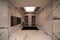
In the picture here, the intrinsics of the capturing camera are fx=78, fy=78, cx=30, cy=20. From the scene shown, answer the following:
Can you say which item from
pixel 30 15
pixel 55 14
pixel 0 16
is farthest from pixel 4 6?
pixel 30 15

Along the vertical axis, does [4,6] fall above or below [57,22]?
above

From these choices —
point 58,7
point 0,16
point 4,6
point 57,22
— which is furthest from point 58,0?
point 0,16

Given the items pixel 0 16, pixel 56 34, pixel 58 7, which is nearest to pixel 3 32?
pixel 0 16

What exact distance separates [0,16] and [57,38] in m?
2.61

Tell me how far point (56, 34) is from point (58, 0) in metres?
1.43

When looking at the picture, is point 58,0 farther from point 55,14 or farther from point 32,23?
point 32,23

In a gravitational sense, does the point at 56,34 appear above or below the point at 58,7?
below

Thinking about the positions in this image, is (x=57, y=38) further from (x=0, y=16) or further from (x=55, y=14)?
(x=0, y=16)

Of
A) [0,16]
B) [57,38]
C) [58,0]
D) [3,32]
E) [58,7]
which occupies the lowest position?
[57,38]

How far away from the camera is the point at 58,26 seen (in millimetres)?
3291

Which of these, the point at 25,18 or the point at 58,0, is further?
the point at 25,18

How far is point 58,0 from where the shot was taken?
3225 millimetres

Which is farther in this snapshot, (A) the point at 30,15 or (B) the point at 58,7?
(A) the point at 30,15

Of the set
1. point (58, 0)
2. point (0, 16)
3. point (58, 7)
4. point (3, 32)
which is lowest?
point (3, 32)
